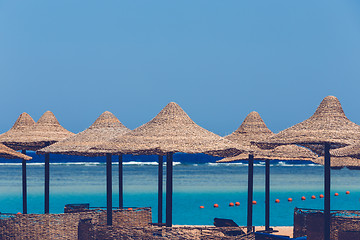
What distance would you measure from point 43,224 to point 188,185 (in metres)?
30.4

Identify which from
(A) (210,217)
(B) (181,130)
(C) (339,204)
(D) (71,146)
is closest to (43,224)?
(D) (71,146)

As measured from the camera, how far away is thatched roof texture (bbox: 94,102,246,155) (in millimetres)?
10000

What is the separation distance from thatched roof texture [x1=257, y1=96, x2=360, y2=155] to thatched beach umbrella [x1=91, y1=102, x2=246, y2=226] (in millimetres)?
1091

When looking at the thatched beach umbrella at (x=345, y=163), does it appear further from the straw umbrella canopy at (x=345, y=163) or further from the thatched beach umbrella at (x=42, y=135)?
the thatched beach umbrella at (x=42, y=135)

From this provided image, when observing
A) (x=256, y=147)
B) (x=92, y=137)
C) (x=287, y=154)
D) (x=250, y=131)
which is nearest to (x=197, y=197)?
(x=250, y=131)

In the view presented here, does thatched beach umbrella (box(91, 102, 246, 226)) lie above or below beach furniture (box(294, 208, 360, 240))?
above

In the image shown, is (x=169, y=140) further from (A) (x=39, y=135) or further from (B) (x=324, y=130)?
(A) (x=39, y=135)

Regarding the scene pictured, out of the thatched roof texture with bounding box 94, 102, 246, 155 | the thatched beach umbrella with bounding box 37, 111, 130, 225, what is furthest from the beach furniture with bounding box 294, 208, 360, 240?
the thatched beach umbrella with bounding box 37, 111, 130, 225

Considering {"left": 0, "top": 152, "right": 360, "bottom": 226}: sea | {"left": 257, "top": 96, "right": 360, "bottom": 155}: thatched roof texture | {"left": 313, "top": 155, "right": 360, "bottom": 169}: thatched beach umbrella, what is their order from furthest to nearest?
1. {"left": 0, "top": 152, "right": 360, "bottom": 226}: sea
2. {"left": 313, "top": 155, "right": 360, "bottom": 169}: thatched beach umbrella
3. {"left": 257, "top": 96, "right": 360, "bottom": 155}: thatched roof texture

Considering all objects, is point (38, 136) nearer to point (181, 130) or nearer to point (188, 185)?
point (181, 130)

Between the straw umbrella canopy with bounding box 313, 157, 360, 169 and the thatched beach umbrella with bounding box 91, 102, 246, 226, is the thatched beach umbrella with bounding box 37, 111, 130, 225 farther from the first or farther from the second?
the straw umbrella canopy with bounding box 313, 157, 360, 169

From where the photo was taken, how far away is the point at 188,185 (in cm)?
4150

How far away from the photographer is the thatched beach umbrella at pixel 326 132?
10.4 meters

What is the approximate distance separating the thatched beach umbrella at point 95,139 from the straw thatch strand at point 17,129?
138cm
